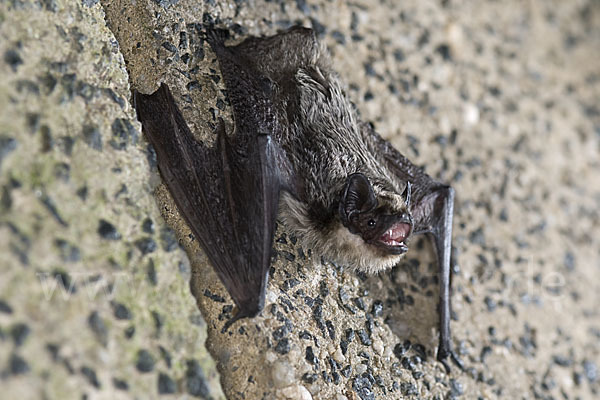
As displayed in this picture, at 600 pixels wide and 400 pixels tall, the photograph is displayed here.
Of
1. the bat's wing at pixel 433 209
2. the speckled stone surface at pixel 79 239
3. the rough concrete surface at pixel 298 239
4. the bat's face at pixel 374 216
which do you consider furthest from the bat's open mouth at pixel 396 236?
the speckled stone surface at pixel 79 239

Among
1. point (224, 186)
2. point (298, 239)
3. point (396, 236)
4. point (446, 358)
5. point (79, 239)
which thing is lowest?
point (446, 358)

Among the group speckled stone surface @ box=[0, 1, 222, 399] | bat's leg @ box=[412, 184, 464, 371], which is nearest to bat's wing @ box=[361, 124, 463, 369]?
bat's leg @ box=[412, 184, 464, 371]

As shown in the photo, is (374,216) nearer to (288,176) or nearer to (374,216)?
(374,216)

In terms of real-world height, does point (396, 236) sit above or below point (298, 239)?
above

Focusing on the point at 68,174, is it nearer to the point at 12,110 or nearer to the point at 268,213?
the point at 12,110

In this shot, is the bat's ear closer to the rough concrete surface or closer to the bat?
the bat

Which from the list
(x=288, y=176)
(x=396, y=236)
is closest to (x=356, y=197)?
(x=396, y=236)

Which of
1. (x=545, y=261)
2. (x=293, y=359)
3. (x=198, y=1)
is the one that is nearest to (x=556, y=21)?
(x=545, y=261)
